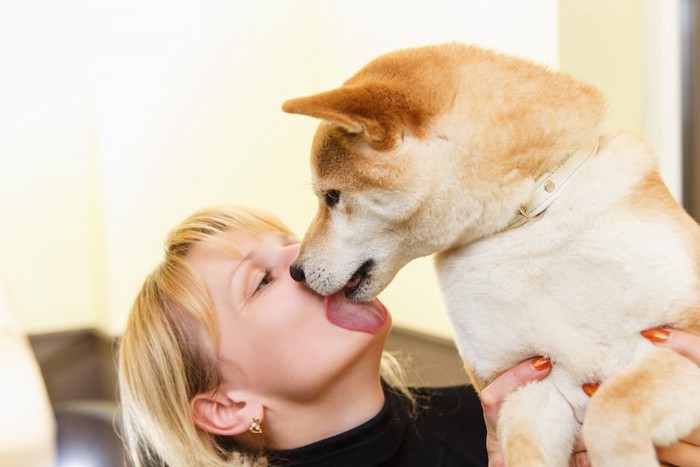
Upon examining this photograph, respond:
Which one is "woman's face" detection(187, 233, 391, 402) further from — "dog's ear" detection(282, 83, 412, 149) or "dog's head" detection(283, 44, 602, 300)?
"dog's ear" detection(282, 83, 412, 149)

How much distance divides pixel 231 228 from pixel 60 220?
2.23m

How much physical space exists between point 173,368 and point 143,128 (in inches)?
73.7

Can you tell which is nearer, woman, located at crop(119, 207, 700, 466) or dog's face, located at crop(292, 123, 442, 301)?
dog's face, located at crop(292, 123, 442, 301)

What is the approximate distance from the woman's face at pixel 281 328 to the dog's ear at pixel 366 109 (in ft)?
1.24

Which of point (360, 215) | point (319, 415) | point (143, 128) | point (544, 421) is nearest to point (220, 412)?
point (319, 415)

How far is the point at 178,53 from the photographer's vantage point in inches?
118

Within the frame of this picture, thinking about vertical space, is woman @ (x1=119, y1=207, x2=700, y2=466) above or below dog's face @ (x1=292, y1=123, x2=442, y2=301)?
below

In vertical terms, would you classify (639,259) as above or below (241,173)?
above

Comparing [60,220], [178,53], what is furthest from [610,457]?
[60,220]

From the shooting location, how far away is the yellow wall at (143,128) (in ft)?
9.77

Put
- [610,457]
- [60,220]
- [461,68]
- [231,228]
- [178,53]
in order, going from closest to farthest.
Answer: [610,457] < [461,68] < [231,228] < [178,53] < [60,220]

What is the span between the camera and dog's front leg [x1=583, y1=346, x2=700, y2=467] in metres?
0.91

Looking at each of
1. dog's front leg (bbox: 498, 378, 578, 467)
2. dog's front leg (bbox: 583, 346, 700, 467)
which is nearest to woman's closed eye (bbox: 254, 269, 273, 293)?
dog's front leg (bbox: 498, 378, 578, 467)

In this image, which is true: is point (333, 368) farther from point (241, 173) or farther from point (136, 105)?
point (136, 105)
